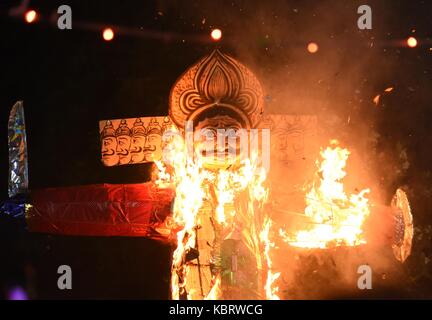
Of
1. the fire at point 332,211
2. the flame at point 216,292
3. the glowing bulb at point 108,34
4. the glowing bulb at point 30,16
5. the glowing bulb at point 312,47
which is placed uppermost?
the glowing bulb at point 30,16

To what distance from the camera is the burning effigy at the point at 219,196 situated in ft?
22.5

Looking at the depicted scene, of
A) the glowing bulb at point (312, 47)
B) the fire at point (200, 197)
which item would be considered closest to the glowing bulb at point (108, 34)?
the fire at point (200, 197)

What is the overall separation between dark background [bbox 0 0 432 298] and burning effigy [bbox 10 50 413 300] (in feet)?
0.76

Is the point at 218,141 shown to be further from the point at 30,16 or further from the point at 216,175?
the point at 30,16

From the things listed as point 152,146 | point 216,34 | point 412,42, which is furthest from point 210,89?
point 412,42

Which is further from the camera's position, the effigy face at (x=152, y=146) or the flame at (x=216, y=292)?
the effigy face at (x=152, y=146)

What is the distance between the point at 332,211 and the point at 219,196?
5.82ft

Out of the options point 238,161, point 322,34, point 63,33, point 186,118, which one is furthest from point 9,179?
point 322,34

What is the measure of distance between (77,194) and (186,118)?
6.42ft

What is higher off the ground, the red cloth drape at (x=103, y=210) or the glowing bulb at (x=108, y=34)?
the glowing bulb at (x=108, y=34)

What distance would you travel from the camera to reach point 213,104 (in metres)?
7.25

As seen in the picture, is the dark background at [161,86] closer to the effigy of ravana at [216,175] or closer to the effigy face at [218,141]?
the effigy of ravana at [216,175]

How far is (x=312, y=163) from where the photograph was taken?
752 cm

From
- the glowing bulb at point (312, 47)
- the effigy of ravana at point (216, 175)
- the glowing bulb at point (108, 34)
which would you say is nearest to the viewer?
the effigy of ravana at point (216, 175)
